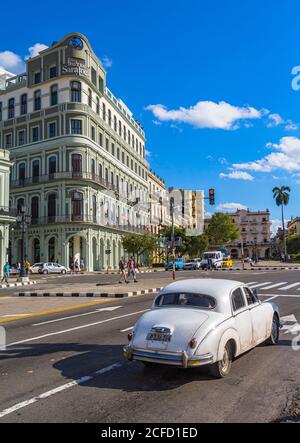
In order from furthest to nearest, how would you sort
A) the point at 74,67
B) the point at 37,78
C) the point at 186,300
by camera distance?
the point at 37,78
the point at 74,67
the point at 186,300

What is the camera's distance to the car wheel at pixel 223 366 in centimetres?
613

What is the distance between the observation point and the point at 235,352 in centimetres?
660

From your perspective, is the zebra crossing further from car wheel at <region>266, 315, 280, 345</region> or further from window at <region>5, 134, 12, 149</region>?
window at <region>5, 134, 12, 149</region>

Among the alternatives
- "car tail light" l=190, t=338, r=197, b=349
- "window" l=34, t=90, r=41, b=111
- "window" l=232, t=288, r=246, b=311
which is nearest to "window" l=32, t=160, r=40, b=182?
"window" l=34, t=90, r=41, b=111

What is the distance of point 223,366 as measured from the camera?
20.7 ft

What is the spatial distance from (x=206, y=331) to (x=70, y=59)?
5276cm

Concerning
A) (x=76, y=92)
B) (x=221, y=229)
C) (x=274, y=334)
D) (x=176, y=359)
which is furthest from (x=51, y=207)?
(x=221, y=229)

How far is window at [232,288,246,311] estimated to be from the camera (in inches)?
281

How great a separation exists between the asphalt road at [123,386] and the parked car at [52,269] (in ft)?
127

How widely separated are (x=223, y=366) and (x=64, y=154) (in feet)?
162

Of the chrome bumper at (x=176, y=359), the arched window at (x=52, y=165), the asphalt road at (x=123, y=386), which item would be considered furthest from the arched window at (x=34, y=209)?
the chrome bumper at (x=176, y=359)

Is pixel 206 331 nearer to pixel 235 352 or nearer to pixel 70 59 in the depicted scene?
pixel 235 352

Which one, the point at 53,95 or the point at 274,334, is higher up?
the point at 53,95

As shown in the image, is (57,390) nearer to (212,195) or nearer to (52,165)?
(212,195)
